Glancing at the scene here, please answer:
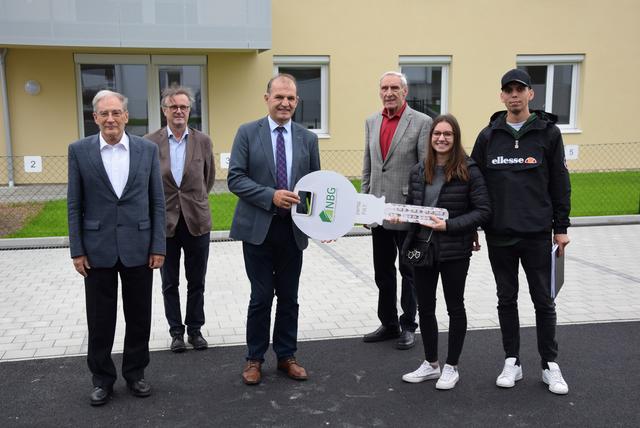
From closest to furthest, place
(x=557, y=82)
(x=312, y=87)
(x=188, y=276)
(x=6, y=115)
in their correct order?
(x=188, y=276) → (x=6, y=115) → (x=312, y=87) → (x=557, y=82)

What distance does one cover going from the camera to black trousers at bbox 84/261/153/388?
3861 mm

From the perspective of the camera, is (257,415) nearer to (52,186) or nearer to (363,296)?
(363,296)

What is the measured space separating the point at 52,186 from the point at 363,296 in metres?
8.88

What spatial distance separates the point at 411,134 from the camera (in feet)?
15.1

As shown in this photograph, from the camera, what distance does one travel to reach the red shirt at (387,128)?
4.72 meters

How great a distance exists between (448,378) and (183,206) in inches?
90.2

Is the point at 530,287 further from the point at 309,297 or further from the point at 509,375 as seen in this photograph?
the point at 309,297

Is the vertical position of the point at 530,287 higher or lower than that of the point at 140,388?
higher

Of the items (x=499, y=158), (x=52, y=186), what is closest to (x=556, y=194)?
(x=499, y=158)

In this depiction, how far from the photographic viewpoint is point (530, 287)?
407cm

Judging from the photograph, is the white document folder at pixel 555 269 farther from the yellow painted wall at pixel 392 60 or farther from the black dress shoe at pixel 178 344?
the yellow painted wall at pixel 392 60

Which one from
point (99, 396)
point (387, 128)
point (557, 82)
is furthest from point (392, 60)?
point (99, 396)

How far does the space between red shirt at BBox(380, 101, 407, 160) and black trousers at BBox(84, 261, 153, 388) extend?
1977 mm

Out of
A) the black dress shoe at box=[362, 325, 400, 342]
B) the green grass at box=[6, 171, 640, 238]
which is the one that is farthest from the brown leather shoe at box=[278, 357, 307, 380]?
the green grass at box=[6, 171, 640, 238]
